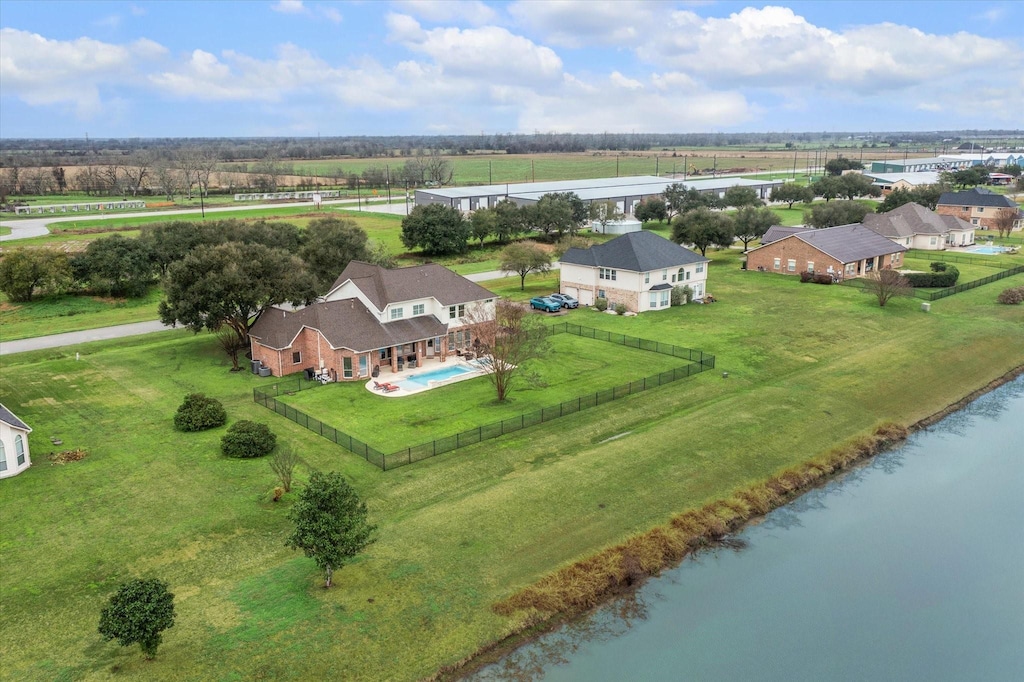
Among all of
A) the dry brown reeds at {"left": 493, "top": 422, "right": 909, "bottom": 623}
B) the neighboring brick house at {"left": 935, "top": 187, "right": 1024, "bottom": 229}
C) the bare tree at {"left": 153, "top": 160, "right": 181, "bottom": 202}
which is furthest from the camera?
the bare tree at {"left": 153, "top": 160, "right": 181, "bottom": 202}

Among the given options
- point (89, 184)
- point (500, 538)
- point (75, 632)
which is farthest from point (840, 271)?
point (89, 184)

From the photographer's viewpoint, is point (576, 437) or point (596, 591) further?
point (576, 437)

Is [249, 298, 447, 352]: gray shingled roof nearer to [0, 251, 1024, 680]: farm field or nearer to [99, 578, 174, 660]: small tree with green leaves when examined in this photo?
[0, 251, 1024, 680]: farm field

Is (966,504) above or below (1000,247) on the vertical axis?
below

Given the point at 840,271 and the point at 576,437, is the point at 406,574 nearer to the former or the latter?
the point at 576,437

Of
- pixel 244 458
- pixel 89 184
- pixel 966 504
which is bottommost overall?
pixel 966 504

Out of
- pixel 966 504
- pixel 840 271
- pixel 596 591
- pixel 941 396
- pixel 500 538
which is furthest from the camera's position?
pixel 840 271

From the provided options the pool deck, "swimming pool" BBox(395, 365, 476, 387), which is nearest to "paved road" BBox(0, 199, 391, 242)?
the pool deck
